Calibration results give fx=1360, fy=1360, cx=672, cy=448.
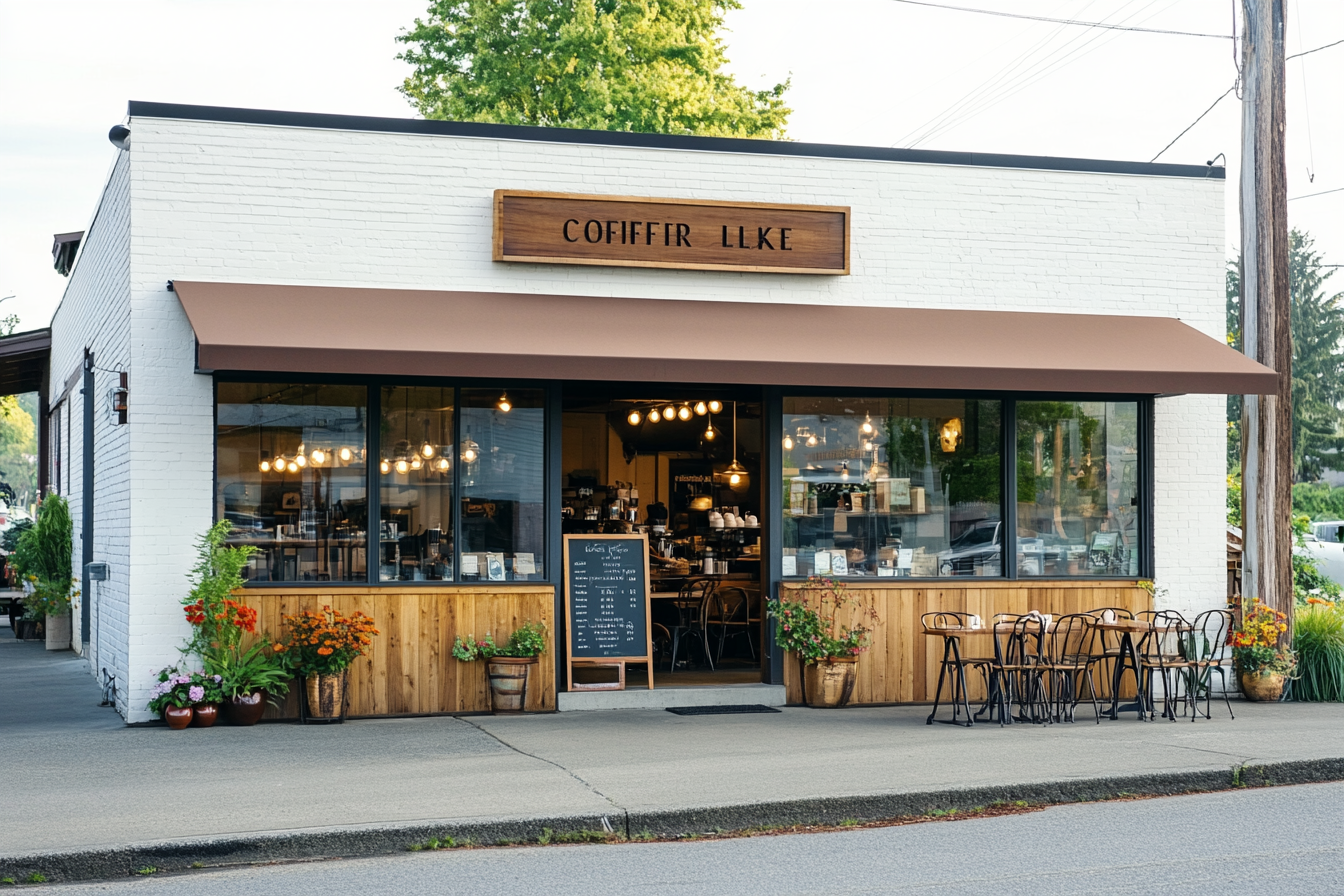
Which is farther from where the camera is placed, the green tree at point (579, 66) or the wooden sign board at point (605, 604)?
the green tree at point (579, 66)

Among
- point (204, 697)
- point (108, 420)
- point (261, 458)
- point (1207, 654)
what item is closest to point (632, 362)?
point (261, 458)

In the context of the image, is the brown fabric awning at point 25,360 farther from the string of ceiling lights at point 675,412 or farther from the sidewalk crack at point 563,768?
the sidewalk crack at point 563,768

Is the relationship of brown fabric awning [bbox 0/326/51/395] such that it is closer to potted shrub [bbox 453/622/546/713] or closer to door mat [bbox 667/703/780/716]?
potted shrub [bbox 453/622/546/713]

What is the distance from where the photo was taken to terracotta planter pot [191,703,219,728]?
34.8 feet

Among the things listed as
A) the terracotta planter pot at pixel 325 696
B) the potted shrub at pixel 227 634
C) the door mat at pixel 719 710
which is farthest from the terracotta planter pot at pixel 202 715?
the door mat at pixel 719 710

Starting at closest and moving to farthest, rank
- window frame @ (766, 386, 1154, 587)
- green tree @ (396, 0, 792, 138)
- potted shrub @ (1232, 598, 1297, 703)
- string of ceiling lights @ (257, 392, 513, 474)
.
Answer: string of ceiling lights @ (257, 392, 513, 474) → window frame @ (766, 386, 1154, 587) → potted shrub @ (1232, 598, 1297, 703) → green tree @ (396, 0, 792, 138)

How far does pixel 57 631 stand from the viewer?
17234 mm

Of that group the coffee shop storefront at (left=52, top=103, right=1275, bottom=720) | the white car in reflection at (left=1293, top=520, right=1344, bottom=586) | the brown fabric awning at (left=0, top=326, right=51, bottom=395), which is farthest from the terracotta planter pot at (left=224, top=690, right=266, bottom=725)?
the white car in reflection at (left=1293, top=520, right=1344, bottom=586)

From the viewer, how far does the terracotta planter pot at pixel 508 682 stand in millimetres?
11445

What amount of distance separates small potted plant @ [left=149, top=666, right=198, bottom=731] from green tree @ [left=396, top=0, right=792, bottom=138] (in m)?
19.6

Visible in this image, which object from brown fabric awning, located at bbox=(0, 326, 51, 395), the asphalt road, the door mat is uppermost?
brown fabric awning, located at bbox=(0, 326, 51, 395)

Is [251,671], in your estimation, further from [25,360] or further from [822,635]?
[25,360]

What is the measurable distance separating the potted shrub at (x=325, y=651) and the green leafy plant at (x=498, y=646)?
0.81m

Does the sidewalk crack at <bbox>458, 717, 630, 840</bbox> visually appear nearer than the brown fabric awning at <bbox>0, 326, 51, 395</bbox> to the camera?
Yes
